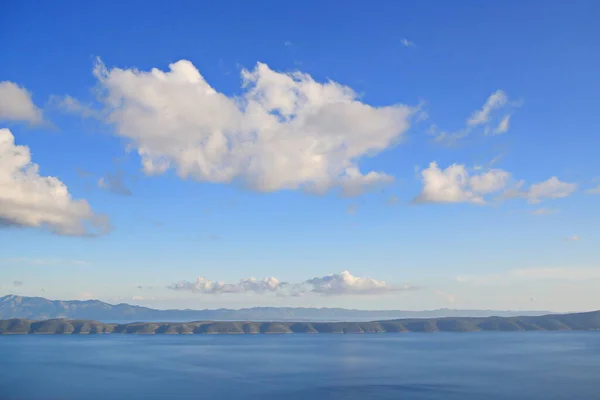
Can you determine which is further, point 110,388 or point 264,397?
point 110,388

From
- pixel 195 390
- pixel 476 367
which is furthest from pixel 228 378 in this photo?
pixel 476 367

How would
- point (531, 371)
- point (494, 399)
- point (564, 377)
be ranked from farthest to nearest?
point (531, 371)
point (564, 377)
point (494, 399)

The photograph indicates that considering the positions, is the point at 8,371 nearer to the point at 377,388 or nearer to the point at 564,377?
the point at 377,388

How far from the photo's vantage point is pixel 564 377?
6481 inches

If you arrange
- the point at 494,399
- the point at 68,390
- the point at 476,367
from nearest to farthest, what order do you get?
the point at 494,399 < the point at 68,390 < the point at 476,367

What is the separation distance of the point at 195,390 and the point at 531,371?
122288mm

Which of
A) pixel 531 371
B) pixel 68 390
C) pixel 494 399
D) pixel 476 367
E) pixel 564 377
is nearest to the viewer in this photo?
pixel 494 399

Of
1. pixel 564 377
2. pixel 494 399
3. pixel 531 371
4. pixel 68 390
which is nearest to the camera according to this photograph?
pixel 494 399

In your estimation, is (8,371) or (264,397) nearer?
(264,397)

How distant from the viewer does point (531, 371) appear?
7126 inches

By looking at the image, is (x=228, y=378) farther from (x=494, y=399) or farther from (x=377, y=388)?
(x=494, y=399)

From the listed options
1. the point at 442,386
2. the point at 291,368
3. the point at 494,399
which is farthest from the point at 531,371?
the point at 291,368

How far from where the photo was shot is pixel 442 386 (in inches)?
5758

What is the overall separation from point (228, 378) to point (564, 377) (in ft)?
369
